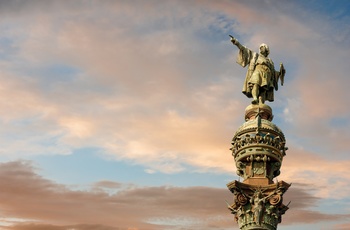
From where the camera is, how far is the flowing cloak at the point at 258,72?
37.2m

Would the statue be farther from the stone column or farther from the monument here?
the stone column

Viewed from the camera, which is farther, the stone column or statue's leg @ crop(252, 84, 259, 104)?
statue's leg @ crop(252, 84, 259, 104)

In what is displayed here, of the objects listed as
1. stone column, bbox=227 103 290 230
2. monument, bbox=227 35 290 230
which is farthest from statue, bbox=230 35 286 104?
stone column, bbox=227 103 290 230

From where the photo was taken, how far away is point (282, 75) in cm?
3872

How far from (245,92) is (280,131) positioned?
399cm

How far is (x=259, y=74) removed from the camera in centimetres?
3731

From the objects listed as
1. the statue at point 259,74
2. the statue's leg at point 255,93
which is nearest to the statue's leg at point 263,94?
the statue at point 259,74

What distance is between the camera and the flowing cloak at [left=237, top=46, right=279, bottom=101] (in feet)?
122

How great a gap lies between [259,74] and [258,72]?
0.51 feet

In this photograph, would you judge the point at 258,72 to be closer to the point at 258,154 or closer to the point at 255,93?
the point at 255,93

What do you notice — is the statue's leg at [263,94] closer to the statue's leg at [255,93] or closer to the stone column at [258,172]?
the statue's leg at [255,93]

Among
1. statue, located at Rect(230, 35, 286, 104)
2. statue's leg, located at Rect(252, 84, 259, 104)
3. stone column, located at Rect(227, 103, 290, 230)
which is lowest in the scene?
stone column, located at Rect(227, 103, 290, 230)

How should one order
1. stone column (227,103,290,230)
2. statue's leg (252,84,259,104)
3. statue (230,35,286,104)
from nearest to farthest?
stone column (227,103,290,230) → statue's leg (252,84,259,104) → statue (230,35,286,104)

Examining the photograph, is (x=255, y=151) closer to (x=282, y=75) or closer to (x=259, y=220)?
(x=259, y=220)
